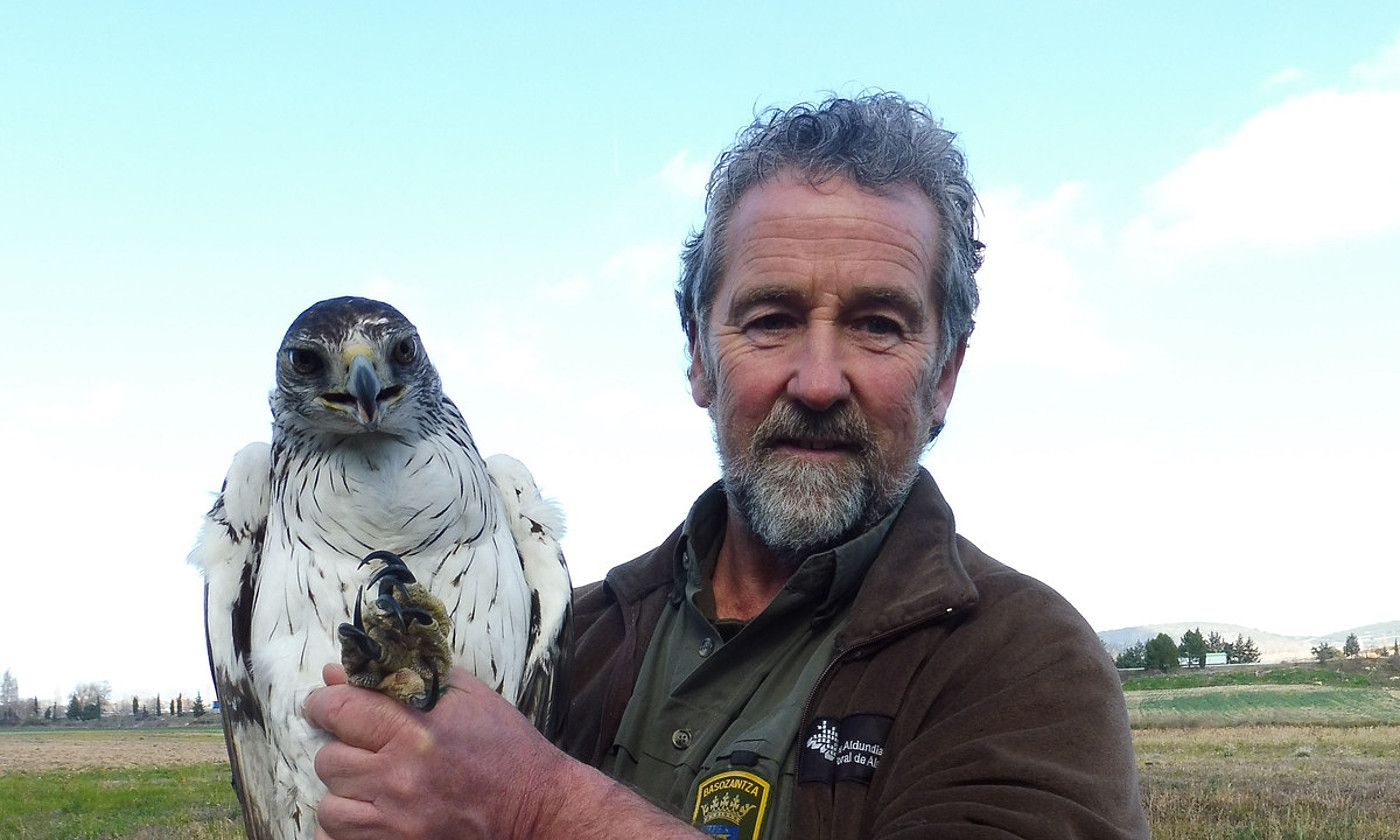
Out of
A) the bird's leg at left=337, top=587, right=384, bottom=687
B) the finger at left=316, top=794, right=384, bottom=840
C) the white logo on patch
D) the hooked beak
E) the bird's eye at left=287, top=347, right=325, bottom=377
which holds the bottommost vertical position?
the finger at left=316, top=794, right=384, bottom=840

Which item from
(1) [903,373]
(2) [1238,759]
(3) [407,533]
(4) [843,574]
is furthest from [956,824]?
(2) [1238,759]

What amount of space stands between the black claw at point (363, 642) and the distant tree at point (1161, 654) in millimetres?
88102

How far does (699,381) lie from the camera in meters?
4.10

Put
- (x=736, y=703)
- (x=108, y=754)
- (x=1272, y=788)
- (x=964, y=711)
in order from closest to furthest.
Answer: (x=964, y=711) → (x=736, y=703) → (x=1272, y=788) → (x=108, y=754)

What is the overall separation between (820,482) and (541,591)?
1.00m

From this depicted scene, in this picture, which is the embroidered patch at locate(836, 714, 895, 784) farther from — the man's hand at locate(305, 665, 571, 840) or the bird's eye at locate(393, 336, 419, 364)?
the bird's eye at locate(393, 336, 419, 364)

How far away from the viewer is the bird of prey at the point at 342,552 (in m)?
3.24

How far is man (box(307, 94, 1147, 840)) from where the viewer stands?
2.57m

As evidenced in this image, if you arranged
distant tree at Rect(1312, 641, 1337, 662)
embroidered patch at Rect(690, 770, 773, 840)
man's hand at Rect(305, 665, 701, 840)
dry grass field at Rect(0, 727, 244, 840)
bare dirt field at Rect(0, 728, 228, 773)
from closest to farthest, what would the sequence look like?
man's hand at Rect(305, 665, 701, 840), embroidered patch at Rect(690, 770, 773, 840), dry grass field at Rect(0, 727, 244, 840), bare dirt field at Rect(0, 728, 228, 773), distant tree at Rect(1312, 641, 1337, 662)

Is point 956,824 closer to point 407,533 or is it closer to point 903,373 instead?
point 903,373

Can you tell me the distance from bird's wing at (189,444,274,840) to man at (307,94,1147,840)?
89 centimetres

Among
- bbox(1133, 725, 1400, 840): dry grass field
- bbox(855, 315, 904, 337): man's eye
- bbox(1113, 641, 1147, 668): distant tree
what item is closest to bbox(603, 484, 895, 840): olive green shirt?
bbox(855, 315, 904, 337): man's eye

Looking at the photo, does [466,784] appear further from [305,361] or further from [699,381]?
[699,381]

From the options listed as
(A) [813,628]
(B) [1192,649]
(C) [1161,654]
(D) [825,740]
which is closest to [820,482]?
(A) [813,628]
